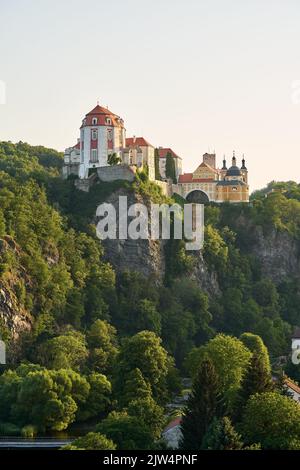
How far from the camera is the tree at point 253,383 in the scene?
5906 centimetres

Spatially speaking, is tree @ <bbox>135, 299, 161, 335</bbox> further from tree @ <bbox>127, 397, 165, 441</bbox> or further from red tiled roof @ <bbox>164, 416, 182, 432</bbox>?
red tiled roof @ <bbox>164, 416, 182, 432</bbox>

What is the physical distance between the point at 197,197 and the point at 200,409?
2117 inches

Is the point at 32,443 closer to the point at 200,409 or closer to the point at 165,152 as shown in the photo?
the point at 200,409

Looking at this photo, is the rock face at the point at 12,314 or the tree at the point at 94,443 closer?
the tree at the point at 94,443

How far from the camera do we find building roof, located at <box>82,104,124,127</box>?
101750 millimetres

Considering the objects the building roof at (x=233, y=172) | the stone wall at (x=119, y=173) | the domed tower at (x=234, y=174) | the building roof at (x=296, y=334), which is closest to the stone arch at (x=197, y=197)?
Answer: the domed tower at (x=234, y=174)

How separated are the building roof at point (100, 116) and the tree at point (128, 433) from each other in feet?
156

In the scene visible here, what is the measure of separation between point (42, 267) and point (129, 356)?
1620 cm

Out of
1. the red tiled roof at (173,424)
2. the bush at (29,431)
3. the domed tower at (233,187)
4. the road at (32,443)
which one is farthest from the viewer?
the domed tower at (233,187)

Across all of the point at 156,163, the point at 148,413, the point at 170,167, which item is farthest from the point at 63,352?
the point at 170,167

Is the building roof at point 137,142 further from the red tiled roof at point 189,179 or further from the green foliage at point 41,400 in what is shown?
the green foliage at point 41,400

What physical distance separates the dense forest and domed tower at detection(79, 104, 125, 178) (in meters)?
2.32

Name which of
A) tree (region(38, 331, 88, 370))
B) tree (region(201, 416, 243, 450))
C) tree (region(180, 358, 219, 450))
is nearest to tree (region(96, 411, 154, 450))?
tree (region(180, 358, 219, 450))

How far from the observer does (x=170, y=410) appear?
72.6m
